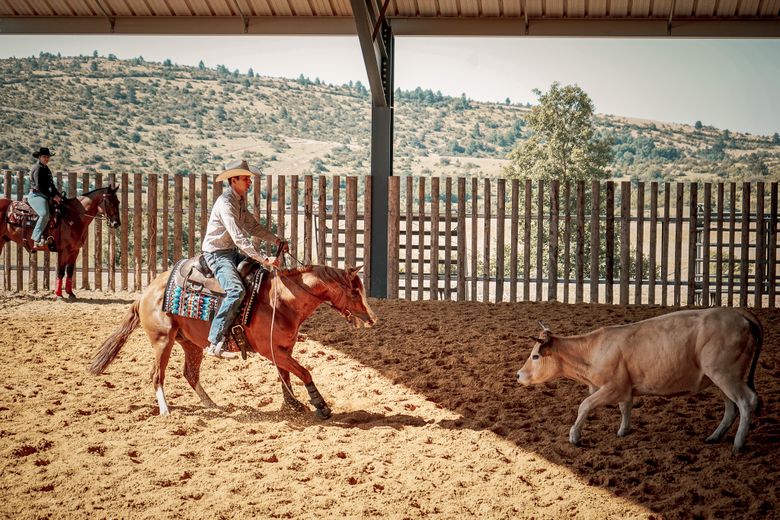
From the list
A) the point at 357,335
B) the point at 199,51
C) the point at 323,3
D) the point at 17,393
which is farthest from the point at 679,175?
the point at 17,393

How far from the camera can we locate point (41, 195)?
13.3m

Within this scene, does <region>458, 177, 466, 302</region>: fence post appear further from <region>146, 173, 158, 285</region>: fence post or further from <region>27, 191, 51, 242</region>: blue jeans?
<region>27, 191, 51, 242</region>: blue jeans

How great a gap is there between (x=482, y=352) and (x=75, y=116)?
60607 mm

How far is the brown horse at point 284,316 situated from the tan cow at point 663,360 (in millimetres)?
1619

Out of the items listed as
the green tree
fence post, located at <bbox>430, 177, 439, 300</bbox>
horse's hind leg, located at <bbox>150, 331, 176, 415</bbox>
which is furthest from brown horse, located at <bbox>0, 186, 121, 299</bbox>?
the green tree

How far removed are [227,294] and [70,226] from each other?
316 inches

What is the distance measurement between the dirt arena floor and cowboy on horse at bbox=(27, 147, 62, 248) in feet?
14.2

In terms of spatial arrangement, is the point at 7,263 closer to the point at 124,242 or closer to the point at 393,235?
the point at 124,242

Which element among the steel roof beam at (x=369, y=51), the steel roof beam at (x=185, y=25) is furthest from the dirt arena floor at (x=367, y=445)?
the steel roof beam at (x=185, y=25)

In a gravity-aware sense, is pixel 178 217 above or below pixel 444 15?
below

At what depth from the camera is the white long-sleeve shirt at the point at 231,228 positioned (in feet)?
22.1

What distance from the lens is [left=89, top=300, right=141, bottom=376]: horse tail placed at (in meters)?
7.27

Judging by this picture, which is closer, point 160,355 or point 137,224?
point 160,355

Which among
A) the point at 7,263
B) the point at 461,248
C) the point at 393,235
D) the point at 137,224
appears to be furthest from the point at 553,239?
the point at 7,263
